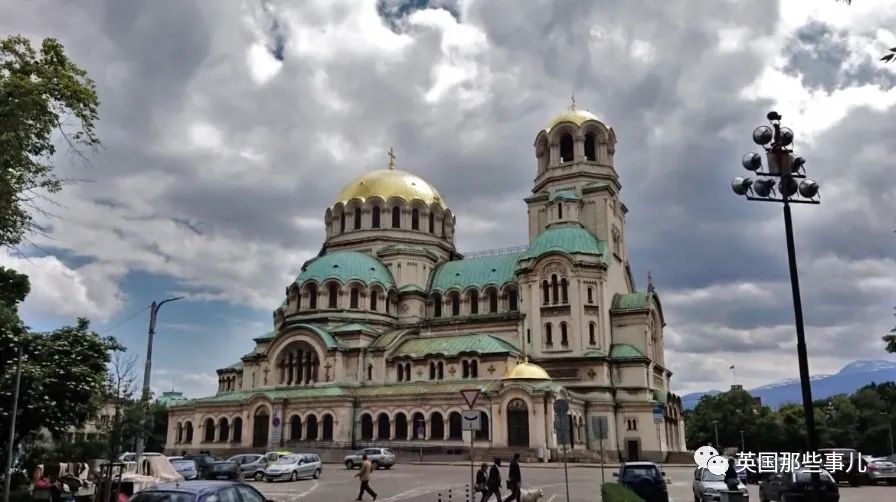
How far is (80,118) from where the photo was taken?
1955cm

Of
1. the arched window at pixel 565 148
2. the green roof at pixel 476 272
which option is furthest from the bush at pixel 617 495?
the arched window at pixel 565 148

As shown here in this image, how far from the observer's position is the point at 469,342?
5384cm

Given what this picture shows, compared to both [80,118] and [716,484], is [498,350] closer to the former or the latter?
[716,484]

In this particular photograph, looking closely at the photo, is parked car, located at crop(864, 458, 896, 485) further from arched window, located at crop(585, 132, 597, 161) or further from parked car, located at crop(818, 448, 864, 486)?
arched window, located at crop(585, 132, 597, 161)

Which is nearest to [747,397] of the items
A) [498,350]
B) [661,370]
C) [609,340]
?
[661,370]

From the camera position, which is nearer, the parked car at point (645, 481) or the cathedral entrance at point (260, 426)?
the parked car at point (645, 481)

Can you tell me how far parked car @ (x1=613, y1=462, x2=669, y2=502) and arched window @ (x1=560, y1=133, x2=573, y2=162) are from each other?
4283cm

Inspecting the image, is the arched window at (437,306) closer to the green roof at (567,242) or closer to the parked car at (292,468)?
the green roof at (567,242)

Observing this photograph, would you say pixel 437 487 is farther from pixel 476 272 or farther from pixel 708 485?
pixel 476 272

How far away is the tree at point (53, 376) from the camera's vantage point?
2509 centimetres

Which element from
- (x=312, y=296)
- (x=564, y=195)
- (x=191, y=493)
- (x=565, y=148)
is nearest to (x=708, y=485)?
(x=191, y=493)

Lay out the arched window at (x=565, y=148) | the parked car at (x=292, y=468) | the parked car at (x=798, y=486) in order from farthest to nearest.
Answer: the arched window at (x=565, y=148) < the parked car at (x=292, y=468) < the parked car at (x=798, y=486)

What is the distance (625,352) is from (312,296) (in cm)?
2643

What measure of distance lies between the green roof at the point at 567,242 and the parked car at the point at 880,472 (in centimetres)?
2631
